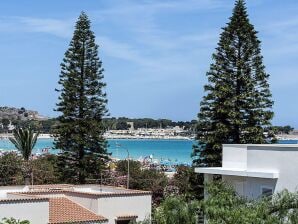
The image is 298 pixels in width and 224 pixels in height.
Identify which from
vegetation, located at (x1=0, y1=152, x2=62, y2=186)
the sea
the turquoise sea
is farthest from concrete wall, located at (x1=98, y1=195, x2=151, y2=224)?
the turquoise sea

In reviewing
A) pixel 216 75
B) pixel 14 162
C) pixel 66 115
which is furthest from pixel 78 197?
pixel 14 162

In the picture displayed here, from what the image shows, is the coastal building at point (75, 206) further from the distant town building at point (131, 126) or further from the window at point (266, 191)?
the distant town building at point (131, 126)

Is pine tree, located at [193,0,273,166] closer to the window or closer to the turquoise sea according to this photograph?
the window

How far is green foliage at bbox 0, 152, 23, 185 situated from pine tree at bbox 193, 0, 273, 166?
11.9m

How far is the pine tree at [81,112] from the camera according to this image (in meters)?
32.0

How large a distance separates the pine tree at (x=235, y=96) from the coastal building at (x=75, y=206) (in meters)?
6.67

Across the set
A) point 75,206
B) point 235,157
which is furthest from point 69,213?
point 235,157

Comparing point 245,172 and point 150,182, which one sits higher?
point 245,172

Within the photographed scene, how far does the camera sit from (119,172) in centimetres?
4181

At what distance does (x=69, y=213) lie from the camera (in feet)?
64.4

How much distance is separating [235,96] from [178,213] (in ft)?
54.5

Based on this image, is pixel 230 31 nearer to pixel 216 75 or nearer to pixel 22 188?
pixel 216 75

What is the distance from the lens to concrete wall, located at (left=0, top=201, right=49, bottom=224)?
17844mm

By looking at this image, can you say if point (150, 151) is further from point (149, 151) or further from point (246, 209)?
point (246, 209)
